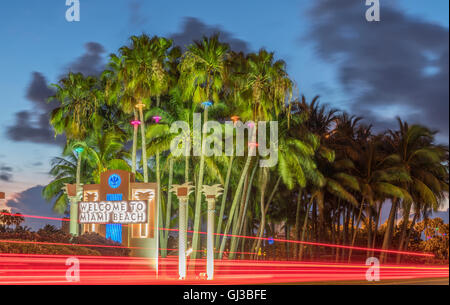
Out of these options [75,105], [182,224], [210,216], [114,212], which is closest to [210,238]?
[210,216]

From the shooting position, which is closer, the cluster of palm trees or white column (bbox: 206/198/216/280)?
white column (bbox: 206/198/216/280)

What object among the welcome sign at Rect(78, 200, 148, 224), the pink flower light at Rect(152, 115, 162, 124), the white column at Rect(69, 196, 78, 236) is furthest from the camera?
the pink flower light at Rect(152, 115, 162, 124)

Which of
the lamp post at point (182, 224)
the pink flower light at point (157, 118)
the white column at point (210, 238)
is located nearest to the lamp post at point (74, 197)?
the pink flower light at point (157, 118)

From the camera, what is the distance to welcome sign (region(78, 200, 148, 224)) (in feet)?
87.2

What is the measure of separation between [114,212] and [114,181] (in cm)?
299

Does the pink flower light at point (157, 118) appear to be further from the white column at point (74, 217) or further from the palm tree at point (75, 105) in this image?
the white column at point (74, 217)

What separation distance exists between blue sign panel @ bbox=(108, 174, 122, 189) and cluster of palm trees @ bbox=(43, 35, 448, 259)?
2622 millimetres

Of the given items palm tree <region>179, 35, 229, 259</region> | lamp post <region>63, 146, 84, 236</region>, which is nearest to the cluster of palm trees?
palm tree <region>179, 35, 229, 259</region>

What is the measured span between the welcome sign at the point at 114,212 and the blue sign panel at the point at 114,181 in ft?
7.39

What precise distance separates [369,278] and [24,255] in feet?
58.7

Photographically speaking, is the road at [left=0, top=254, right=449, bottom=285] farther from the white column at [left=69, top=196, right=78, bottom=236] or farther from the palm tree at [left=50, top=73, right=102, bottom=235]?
the palm tree at [left=50, top=73, right=102, bottom=235]

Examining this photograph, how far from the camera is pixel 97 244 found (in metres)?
25.7

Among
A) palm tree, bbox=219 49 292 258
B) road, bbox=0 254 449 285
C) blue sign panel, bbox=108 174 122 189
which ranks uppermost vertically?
palm tree, bbox=219 49 292 258
